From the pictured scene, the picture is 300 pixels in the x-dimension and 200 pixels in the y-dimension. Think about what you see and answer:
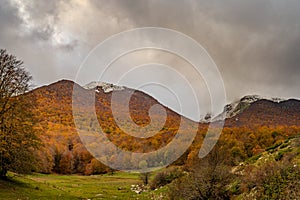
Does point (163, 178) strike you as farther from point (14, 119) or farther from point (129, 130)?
point (129, 130)

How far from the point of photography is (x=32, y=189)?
31656mm

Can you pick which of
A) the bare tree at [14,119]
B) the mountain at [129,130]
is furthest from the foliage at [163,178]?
the mountain at [129,130]

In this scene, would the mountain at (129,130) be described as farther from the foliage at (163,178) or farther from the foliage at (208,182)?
the foliage at (208,182)

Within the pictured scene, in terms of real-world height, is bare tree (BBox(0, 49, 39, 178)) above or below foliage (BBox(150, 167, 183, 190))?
above

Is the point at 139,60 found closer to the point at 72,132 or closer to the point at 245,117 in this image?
the point at 72,132

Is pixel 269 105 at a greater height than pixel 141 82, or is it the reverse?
pixel 269 105

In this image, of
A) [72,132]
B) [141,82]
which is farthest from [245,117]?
[141,82]

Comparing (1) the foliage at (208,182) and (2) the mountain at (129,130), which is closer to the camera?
(1) the foliage at (208,182)

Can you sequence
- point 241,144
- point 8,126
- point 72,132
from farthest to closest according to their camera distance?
point 72,132, point 241,144, point 8,126

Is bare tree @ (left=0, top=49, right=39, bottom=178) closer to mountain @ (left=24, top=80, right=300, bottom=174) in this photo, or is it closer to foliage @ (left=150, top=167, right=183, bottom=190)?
foliage @ (left=150, top=167, right=183, bottom=190)

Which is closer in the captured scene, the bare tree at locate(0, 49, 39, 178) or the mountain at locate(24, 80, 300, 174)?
the bare tree at locate(0, 49, 39, 178)

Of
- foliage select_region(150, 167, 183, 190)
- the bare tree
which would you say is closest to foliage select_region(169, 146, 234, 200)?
the bare tree

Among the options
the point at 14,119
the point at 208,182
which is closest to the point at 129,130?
the point at 14,119

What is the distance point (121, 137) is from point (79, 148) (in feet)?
61.0
